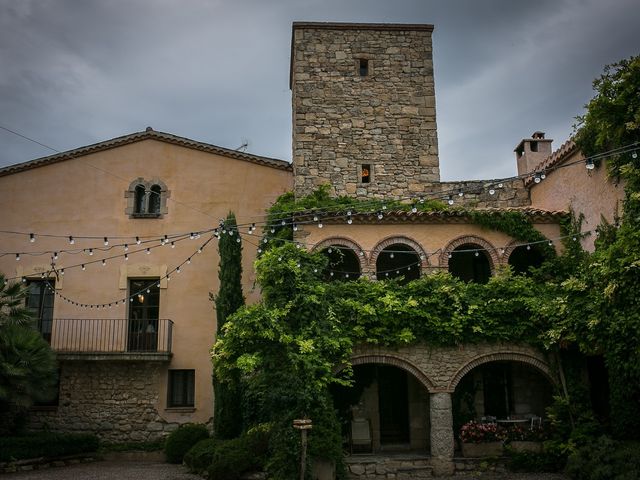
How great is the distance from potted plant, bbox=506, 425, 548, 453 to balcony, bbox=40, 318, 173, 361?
8605 mm

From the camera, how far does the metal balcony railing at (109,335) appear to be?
1619 cm

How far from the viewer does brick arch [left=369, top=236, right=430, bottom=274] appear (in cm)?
1420

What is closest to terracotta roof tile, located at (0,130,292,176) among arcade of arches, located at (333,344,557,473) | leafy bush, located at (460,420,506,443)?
arcade of arches, located at (333,344,557,473)

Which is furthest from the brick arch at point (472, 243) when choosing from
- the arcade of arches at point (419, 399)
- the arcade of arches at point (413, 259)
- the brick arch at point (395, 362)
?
the brick arch at point (395, 362)

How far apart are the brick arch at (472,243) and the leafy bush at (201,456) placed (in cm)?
651

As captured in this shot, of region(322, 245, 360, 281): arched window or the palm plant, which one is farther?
region(322, 245, 360, 281): arched window

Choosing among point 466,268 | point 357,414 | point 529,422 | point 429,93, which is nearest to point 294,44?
point 429,93

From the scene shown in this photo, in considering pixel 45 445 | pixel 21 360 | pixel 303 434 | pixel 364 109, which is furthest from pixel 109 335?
pixel 364 109

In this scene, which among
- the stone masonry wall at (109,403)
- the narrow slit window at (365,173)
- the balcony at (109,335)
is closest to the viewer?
the stone masonry wall at (109,403)

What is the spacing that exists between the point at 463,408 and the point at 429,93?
847 centimetres

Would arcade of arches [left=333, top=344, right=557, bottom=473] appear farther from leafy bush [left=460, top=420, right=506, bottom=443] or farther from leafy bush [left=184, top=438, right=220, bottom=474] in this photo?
leafy bush [left=184, top=438, right=220, bottom=474]

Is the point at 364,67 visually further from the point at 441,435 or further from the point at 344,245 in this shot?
the point at 441,435

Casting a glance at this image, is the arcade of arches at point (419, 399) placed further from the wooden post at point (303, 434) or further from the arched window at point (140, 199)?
the arched window at point (140, 199)

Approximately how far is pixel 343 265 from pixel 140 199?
6.19 meters
